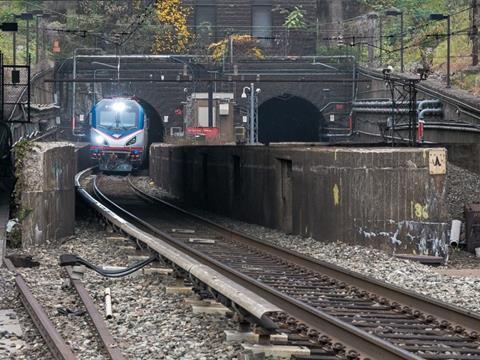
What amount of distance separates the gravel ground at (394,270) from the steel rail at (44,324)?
5038mm

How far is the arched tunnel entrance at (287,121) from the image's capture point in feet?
209

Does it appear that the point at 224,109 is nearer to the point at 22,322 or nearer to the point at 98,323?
the point at 22,322

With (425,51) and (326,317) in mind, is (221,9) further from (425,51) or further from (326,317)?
(326,317)

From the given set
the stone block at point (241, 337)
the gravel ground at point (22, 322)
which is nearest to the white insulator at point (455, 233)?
the gravel ground at point (22, 322)

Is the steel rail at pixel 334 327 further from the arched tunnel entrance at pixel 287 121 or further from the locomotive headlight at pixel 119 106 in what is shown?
the arched tunnel entrance at pixel 287 121

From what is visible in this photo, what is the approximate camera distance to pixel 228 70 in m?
57.3

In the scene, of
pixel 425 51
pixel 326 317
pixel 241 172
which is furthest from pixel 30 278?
pixel 425 51

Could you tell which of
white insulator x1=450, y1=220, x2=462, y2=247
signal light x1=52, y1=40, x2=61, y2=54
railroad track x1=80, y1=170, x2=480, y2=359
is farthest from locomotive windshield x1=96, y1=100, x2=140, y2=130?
railroad track x1=80, y1=170, x2=480, y2=359

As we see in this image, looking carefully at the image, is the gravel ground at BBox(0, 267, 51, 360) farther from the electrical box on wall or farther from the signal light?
the signal light

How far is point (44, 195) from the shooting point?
18.2m

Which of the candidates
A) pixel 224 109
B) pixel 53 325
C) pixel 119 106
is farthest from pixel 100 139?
pixel 53 325

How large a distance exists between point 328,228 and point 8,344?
10.2 meters

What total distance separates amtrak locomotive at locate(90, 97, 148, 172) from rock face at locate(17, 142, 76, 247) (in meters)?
30.7

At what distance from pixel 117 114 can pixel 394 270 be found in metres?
36.6
